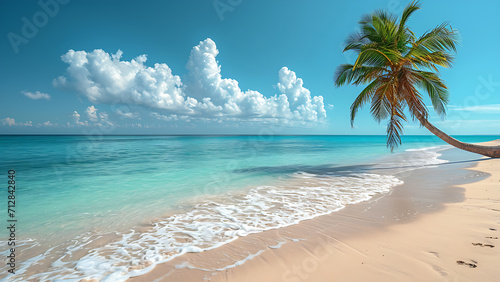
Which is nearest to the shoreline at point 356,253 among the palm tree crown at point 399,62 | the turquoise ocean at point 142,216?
the turquoise ocean at point 142,216

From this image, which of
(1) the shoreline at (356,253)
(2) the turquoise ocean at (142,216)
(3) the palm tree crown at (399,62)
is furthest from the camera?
(3) the palm tree crown at (399,62)

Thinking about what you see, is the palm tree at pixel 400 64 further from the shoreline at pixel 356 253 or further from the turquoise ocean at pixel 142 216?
the shoreline at pixel 356 253

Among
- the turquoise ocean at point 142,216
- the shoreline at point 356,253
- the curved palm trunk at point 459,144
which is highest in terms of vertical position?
the curved palm trunk at point 459,144

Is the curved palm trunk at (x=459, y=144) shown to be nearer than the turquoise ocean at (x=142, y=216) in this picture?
No

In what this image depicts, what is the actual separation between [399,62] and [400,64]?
0.12 m

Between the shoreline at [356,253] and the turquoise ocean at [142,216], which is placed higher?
the shoreline at [356,253]

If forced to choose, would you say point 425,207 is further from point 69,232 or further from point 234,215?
point 69,232

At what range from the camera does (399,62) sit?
37.2ft

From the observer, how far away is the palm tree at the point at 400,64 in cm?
1104

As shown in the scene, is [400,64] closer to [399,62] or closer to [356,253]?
[399,62]

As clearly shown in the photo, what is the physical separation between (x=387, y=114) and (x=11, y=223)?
17418 millimetres

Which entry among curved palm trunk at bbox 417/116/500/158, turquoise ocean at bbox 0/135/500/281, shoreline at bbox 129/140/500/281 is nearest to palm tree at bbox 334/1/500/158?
curved palm trunk at bbox 417/116/500/158

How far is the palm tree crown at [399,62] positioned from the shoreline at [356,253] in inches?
341

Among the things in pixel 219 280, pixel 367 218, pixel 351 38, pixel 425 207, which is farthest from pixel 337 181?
pixel 351 38
